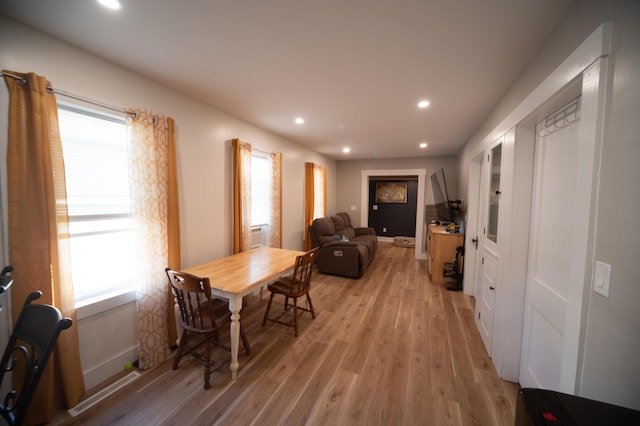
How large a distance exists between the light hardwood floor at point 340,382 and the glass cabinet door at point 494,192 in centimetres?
117

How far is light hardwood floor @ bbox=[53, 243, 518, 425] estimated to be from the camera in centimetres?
152

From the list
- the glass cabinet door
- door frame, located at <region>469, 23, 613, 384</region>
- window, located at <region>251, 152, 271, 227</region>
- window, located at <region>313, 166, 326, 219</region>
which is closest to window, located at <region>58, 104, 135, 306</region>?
window, located at <region>251, 152, 271, 227</region>

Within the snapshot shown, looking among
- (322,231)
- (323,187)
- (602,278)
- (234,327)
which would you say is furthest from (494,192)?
(323,187)

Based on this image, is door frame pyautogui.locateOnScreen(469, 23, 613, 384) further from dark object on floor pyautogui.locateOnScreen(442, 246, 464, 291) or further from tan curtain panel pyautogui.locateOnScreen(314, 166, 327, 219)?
tan curtain panel pyautogui.locateOnScreen(314, 166, 327, 219)

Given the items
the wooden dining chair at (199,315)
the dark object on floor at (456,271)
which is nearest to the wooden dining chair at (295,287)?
the wooden dining chair at (199,315)

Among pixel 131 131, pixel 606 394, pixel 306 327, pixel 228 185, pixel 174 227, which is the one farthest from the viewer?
pixel 228 185

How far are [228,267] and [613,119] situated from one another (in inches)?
108

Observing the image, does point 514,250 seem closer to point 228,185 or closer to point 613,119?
point 613,119

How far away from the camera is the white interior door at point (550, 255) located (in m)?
1.31

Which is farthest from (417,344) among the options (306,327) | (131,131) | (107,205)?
(131,131)

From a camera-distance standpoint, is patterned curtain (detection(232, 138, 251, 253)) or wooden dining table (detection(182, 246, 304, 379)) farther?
patterned curtain (detection(232, 138, 251, 253))

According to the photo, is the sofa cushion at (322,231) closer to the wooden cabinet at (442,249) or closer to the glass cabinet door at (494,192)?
the wooden cabinet at (442,249)

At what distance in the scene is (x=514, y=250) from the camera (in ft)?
5.80

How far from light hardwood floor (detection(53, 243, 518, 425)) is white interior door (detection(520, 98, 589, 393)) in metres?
0.41
